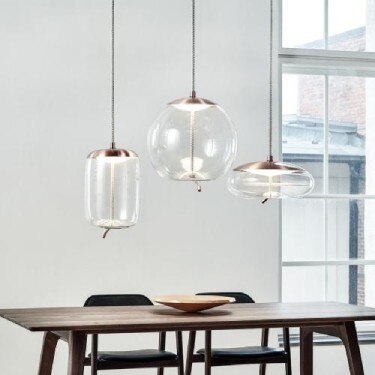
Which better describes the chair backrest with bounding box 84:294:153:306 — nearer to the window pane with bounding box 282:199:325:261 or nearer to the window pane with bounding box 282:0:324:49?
the window pane with bounding box 282:199:325:261

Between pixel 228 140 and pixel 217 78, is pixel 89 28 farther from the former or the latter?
pixel 228 140

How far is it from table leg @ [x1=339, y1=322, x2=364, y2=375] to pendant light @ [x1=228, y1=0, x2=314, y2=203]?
771 mm

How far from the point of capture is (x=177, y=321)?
4.68 metres

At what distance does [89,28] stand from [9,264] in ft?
5.38

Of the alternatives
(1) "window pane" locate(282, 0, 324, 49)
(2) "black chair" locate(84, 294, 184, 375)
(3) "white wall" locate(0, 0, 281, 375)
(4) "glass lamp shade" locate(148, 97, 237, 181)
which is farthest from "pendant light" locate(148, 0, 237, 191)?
(1) "window pane" locate(282, 0, 324, 49)

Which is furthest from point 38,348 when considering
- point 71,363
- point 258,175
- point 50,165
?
point 258,175

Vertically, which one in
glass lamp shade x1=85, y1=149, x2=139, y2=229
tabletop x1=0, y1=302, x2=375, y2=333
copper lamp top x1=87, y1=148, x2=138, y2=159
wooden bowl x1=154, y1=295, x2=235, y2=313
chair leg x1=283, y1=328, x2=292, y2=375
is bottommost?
chair leg x1=283, y1=328, x2=292, y2=375

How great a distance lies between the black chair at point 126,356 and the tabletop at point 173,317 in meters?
0.27

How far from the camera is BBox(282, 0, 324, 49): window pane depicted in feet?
22.6

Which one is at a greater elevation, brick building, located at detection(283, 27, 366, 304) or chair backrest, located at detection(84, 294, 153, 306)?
brick building, located at detection(283, 27, 366, 304)

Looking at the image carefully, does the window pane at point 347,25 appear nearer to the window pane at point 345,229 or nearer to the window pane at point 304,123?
the window pane at point 304,123

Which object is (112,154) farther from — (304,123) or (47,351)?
(304,123)

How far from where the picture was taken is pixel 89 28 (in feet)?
20.9

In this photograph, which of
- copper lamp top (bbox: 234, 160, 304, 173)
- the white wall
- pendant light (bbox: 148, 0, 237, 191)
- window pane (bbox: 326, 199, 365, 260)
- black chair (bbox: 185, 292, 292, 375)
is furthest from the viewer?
window pane (bbox: 326, 199, 365, 260)
